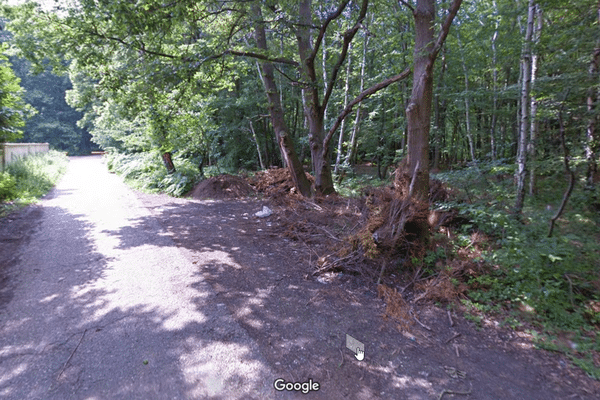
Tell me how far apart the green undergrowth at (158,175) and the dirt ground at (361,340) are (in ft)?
19.3

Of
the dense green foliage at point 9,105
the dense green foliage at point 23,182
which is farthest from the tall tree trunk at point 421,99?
the dense green foliage at point 23,182

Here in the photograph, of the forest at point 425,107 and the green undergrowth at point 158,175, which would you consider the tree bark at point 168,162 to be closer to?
the forest at point 425,107

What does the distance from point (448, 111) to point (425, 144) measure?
39.9 feet

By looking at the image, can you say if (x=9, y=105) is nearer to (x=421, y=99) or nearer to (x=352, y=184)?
(x=421, y=99)

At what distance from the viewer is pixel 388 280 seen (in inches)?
167

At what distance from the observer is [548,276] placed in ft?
11.8

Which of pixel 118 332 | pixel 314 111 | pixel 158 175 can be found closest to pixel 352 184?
pixel 314 111

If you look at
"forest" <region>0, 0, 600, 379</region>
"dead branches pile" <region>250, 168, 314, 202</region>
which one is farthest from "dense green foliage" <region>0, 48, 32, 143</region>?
"dead branches pile" <region>250, 168, 314, 202</region>

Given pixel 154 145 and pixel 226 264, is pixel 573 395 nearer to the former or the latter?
pixel 226 264

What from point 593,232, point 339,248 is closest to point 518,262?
point 593,232

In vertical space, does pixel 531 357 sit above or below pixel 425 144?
below

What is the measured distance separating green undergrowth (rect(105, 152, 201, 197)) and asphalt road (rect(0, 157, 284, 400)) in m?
5.89

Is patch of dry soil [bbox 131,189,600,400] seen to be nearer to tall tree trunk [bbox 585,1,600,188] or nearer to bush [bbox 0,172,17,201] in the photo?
tall tree trunk [bbox 585,1,600,188]

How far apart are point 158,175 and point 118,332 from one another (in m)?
10.6
